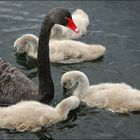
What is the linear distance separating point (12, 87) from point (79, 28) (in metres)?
2.52

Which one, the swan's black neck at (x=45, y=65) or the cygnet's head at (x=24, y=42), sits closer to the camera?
the swan's black neck at (x=45, y=65)

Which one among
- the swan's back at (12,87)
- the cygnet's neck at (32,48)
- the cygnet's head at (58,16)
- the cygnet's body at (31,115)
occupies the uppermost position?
the cygnet's head at (58,16)

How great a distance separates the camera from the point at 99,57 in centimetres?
877

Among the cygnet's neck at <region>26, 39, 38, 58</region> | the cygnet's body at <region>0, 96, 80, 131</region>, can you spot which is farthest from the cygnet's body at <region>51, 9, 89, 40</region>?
the cygnet's body at <region>0, 96, 80, 131</region>

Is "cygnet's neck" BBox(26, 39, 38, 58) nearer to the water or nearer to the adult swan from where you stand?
the water

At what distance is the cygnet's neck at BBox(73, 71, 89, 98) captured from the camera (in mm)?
7422

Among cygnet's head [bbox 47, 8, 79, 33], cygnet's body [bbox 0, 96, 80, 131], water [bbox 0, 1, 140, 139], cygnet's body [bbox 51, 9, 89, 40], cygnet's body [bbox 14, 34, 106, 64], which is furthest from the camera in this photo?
cygnet's body [bbox 51, 9, 89, 40]

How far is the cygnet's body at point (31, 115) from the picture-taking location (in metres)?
6.70

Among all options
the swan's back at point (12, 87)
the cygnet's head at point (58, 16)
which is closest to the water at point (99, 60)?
the swan's back at point (12, 87)

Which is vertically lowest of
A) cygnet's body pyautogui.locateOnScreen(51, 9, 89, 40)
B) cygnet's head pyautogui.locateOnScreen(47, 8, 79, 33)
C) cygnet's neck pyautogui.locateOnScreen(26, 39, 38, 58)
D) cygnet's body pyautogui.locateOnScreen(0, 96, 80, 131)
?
cygnet's body pyautogui.locateOnScreen(0, 96, 80, 131)

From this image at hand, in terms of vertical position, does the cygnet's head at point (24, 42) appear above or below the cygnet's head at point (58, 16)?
below

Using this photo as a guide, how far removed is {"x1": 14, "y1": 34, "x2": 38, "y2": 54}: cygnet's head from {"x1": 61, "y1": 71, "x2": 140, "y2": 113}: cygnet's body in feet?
5.02

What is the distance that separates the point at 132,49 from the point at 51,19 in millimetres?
2179

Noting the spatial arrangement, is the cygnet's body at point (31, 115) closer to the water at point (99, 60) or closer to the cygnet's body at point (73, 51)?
the water at point (99, 60)
